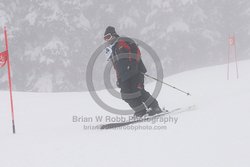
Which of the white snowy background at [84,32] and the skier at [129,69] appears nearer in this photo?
the skier at [129,69]

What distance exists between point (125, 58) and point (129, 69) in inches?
9.6

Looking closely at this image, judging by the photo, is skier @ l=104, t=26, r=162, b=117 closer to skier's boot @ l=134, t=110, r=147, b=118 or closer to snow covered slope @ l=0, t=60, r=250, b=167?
skier's boot @ l=134, t=110, r=147, b=118

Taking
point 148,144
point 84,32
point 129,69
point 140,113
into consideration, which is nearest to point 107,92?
point 140,113

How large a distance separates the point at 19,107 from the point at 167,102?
4.25 metres

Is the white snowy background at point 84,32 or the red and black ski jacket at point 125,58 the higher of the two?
the white snowy background at point 84,32

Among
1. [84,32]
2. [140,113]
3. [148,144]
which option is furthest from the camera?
[84,32]

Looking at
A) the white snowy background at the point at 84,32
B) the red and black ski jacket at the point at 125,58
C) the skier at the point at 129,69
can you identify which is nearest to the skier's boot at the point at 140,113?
the skier at the point at 129,69

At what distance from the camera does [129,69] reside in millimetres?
7105

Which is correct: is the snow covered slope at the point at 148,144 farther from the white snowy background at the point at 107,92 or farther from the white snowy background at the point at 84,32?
the white snowy background at the point at 84,32

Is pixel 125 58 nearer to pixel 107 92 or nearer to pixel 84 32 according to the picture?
pixel 107 92

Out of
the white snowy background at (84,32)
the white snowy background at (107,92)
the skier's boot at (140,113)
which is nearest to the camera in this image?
the white snowy background at (107,92)

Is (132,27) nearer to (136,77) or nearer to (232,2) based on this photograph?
(232,2)

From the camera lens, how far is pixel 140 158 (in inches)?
172

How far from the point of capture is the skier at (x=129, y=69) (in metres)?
7.07
